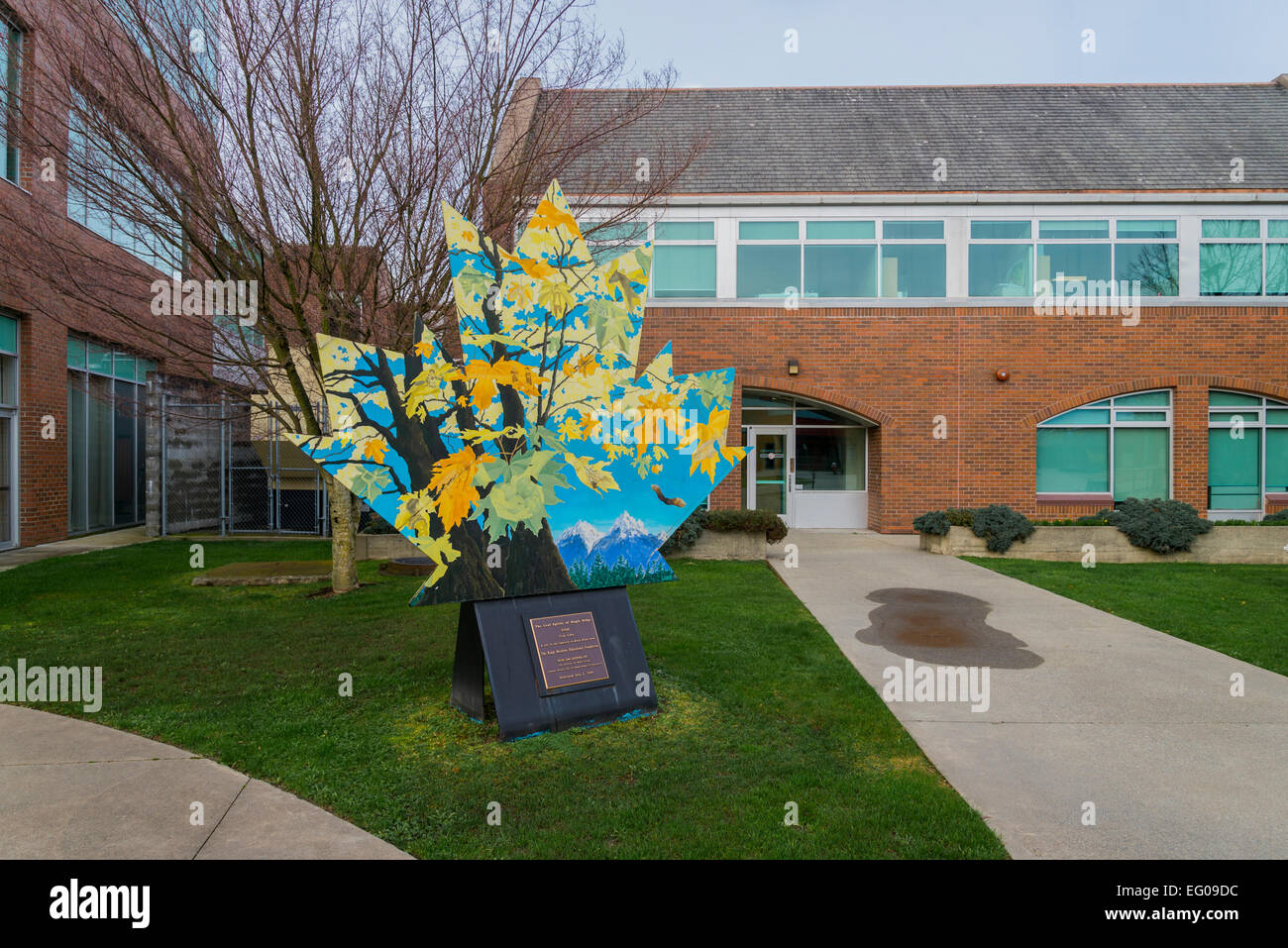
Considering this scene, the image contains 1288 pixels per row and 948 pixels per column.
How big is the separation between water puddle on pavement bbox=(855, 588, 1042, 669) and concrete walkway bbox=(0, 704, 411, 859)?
5.44 metres

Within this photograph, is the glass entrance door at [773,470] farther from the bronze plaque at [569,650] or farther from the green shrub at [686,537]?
the bronze plaque at [569,650]

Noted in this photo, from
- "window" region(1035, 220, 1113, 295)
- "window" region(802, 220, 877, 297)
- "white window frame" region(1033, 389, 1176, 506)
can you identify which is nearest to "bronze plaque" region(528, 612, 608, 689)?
"window" region(802, 220, 877, 297)

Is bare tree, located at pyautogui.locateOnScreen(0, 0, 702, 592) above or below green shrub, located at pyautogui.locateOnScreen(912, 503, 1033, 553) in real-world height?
above

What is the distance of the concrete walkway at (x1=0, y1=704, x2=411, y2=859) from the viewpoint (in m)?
3.74

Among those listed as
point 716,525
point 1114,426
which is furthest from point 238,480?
point 1114,426

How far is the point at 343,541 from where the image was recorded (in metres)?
10.8

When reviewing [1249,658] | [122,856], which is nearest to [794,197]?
[1249,658]

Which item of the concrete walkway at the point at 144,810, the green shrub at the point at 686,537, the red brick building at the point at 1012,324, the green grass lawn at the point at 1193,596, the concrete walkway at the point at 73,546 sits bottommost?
the concrete walkway at the point at 144,810

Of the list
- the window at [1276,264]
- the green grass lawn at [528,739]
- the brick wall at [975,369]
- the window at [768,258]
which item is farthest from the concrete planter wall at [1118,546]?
the green grass lawn at [528,739]

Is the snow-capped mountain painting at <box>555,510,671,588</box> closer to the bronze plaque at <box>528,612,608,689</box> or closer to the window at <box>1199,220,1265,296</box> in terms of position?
the bronze plaque at <box>528,612,608,689</box>

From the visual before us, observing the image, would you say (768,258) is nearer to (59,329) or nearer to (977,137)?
(977,137)

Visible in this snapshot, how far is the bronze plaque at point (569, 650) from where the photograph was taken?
18.2 feet

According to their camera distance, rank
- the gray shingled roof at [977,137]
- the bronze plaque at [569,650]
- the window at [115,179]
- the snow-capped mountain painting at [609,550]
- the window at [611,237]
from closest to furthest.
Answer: the bronze plaque at [569,650] < the snow-capped mountain painting at [609,550] < the window at [115,179] < the window at [611,237] < the gray shingled roof at [977,137]
